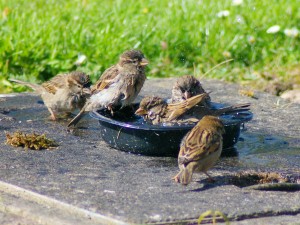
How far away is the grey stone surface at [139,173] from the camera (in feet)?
17.4

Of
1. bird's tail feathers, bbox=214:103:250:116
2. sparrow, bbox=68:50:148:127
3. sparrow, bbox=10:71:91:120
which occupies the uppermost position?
bird's tail feathers, bbox=214:103:250:116

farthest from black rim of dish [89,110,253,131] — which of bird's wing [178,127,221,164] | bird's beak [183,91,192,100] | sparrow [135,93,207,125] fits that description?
bird's beak [183,91,192,100]

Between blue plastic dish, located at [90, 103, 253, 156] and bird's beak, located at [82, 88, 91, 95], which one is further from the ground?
blue plastic dish, located at [90, 103, 253, 156]

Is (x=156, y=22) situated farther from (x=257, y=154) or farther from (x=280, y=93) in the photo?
(x=257, y=154)

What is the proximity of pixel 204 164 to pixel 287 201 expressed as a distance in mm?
743

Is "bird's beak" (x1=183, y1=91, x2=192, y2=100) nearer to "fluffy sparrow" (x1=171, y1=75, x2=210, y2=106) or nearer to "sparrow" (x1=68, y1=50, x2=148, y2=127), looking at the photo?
"fluffy sparrow" (x1=171, y1=75, x2=210, y2=106)

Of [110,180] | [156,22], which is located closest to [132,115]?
[110,180]

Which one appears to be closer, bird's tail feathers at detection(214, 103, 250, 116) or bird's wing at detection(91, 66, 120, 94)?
bird's tail feathers at detection(214, 103, 250, 116)

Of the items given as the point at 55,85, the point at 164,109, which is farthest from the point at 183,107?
the point at 55,85

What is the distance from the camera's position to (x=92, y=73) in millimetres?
10594

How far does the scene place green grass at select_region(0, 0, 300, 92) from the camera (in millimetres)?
10680

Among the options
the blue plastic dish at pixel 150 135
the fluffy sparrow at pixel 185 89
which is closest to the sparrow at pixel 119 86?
the fluffy sparrow at pixel 185 89

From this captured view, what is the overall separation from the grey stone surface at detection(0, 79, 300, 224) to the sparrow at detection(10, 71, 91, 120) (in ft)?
0.71

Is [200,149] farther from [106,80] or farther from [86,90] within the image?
[86,90]
